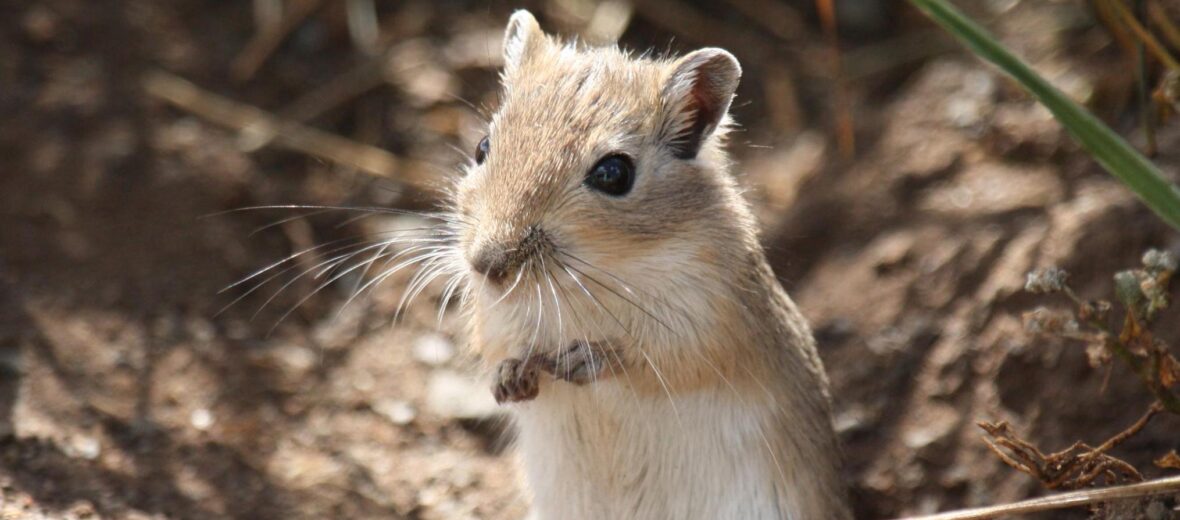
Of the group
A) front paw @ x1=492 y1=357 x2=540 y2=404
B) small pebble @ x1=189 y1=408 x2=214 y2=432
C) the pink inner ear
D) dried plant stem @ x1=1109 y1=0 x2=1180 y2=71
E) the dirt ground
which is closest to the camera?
front paw @ x1=492 y1=357 x2=540 y2=404

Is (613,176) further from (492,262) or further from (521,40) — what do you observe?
(521,40)

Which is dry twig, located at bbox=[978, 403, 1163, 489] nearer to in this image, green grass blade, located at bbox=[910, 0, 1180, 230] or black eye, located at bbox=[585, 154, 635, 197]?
green grass blade, located at bbox=[910, 0, 1180, 230]

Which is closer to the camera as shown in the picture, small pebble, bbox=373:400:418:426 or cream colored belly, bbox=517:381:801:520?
cream colored belly, bbox=517:381:801:520

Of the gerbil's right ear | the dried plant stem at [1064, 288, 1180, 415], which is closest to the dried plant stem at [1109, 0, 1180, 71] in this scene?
the dried plant stem at [1064, 288, 1180, 415]

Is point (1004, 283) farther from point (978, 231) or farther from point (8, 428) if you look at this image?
point (8, 428)

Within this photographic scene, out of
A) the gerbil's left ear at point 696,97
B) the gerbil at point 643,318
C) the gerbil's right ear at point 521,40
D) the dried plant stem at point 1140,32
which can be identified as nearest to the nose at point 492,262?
the gerbil at point 643,318

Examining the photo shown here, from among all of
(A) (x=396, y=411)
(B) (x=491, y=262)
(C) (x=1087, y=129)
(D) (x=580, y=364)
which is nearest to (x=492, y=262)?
(B) (x=491, y=262)
